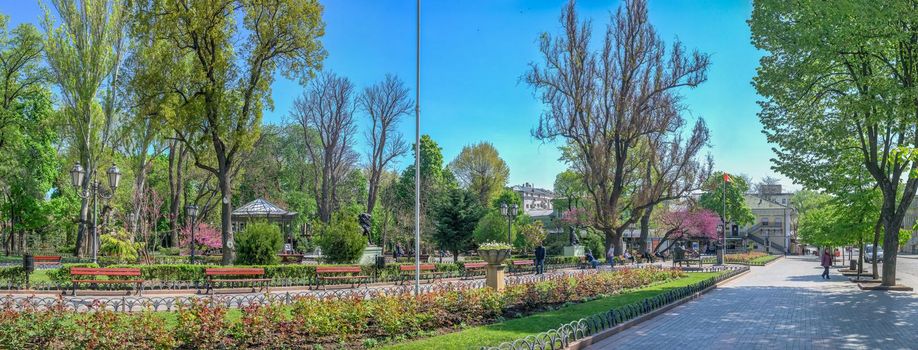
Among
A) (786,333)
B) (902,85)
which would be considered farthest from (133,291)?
(902,85)

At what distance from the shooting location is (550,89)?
1453 inches

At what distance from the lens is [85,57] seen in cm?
3247

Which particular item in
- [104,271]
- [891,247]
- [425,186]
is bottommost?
[104,271]

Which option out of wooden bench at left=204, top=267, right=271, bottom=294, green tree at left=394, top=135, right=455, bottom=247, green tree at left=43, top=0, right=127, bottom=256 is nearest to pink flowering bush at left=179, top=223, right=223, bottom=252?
green tree at left=43, top=0, right=127, bottom=256

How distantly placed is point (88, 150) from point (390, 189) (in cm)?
2941

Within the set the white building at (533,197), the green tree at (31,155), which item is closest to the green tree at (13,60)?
the green tree at (31,155)

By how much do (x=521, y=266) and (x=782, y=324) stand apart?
735 inches

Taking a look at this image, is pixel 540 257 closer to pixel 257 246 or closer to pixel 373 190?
pixel 257 246

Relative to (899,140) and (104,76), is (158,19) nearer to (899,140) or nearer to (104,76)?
(104,76)

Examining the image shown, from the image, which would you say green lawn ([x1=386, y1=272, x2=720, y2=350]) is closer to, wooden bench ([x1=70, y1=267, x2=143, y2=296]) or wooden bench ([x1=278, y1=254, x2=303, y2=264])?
wooden bench ([x1=70, y1=267, x2=143, y2=296])

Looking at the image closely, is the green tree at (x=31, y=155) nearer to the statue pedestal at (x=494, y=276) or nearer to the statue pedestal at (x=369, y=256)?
the statue pedestal at (x=369, y=256)

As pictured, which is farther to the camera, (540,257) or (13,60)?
(13,60)

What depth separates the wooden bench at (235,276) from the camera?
62.4ft

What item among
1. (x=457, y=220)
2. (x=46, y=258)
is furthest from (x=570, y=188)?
(x=46, y=258)
